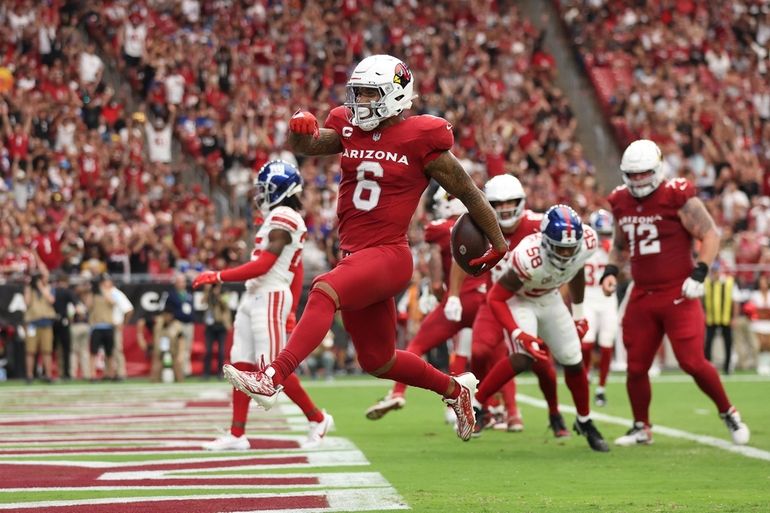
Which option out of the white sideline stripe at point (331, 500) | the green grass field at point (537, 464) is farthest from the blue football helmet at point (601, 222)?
the white sideline stripe at point (331, 500)

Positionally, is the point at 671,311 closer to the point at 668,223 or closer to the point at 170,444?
the point at 668,223

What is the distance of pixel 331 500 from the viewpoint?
5895 mm

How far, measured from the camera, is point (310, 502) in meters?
5.83

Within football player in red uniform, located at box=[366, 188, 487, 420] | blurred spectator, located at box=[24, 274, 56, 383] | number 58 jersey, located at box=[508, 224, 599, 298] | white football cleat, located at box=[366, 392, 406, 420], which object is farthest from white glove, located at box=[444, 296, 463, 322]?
blurred spectator, located at box=[24, 274, 56, 383]

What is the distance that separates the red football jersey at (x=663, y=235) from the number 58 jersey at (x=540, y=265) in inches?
15.8

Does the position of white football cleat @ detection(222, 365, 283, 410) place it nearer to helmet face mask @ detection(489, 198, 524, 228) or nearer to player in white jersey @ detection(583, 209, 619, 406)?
helmet face mask @ detection(489, 198, 524, 228)

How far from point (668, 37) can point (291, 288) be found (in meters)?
19.5

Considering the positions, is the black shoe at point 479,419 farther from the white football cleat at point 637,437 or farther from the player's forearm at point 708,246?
the player's forearm at point 708,246

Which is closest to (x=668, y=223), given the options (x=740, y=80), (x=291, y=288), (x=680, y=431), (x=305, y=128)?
(x=680, y=431)

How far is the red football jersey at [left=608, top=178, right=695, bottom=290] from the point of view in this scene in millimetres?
8914

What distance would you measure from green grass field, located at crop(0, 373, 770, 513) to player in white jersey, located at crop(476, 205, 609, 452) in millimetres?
396

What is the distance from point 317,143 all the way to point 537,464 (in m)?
2.44

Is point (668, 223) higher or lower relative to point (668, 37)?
lower

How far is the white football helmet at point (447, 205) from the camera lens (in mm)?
10766
